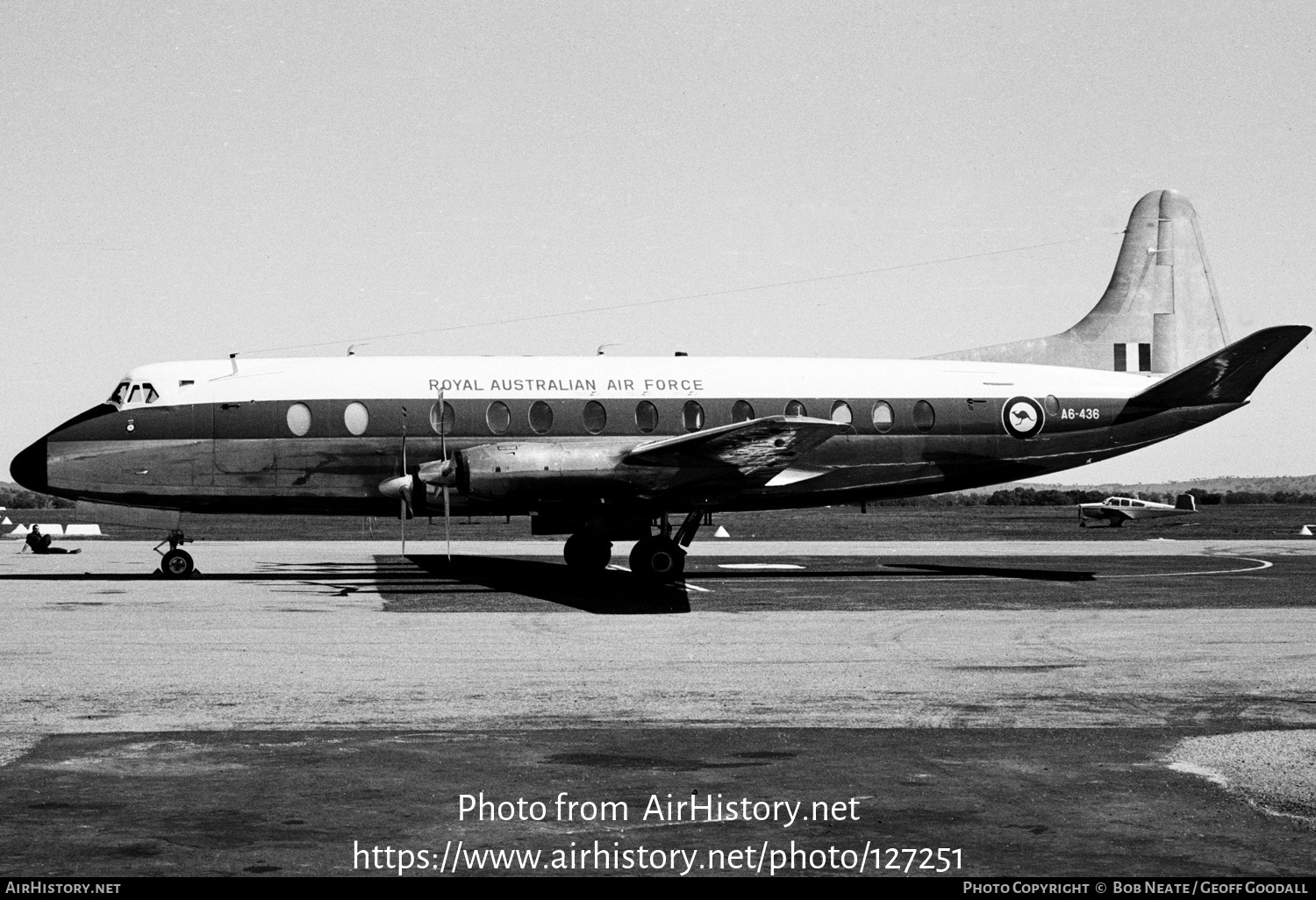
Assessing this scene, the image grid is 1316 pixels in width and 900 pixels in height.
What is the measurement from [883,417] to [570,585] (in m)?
8.36

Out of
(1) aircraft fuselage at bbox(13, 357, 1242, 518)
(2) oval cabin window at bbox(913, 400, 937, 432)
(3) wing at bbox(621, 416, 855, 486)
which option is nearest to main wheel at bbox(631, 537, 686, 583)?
(1) aircraft fuselage at bbox(13, 357, 1242, 518)

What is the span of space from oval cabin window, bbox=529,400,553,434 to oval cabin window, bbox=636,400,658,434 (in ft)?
6.28

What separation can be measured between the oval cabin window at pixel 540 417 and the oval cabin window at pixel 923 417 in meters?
8.40

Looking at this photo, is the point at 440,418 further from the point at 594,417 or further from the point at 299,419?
the point at 594,417

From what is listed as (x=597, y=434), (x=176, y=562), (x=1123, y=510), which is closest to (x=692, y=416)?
(x=597, y=434)

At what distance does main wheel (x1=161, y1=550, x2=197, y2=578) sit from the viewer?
2762 centimetres

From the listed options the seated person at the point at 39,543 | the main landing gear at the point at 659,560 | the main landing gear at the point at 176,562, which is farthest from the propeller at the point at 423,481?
the seated person at the point at 39,543

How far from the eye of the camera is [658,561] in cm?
2645

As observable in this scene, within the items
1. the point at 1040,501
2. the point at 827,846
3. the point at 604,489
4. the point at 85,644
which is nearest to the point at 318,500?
the point at 604,489

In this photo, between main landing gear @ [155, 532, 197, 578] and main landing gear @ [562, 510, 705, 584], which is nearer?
main landing gear @ [562, 510, 705, 584]

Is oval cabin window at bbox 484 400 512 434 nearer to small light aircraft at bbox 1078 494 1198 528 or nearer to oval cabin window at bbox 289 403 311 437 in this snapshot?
oval cabin window at bbox 289 403 311 437
